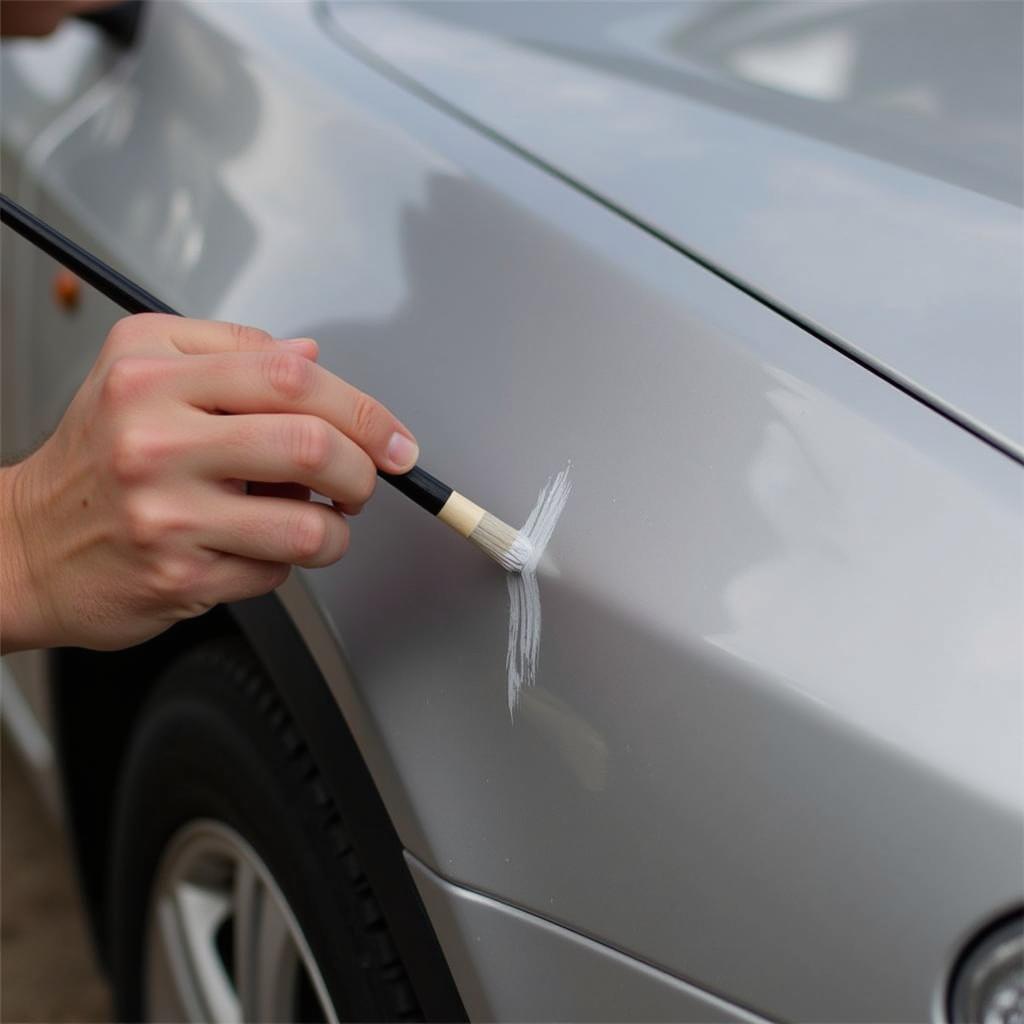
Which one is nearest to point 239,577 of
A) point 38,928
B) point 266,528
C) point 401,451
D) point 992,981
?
point 266,528

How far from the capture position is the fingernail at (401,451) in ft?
3.06

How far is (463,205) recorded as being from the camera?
3.71 ft

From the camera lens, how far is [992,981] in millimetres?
719

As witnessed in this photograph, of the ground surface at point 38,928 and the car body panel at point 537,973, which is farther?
the ground surface at point 38,928

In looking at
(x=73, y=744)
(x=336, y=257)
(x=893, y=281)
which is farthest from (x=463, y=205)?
(x=73, y=744)

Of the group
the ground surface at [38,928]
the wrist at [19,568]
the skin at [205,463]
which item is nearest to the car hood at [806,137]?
the skin at [205,463]

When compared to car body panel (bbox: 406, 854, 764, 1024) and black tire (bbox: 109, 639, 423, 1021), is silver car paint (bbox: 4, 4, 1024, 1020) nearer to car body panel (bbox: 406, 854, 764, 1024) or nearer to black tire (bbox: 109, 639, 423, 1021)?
car body panel (bbox: 406, 854, 764, 1024)

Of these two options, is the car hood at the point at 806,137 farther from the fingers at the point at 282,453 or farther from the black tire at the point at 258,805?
the black tire at the point at 258,805

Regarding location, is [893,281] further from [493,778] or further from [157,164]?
[157,164]

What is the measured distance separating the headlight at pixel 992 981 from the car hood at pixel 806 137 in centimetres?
31

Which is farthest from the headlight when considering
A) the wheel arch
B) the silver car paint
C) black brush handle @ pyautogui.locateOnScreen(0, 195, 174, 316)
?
black brush handle @ pyautogui.locateOnScreen(0, 195, 174, 316)

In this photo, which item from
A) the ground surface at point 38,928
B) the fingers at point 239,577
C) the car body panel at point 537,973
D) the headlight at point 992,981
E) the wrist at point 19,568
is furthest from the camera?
the ground surface at point 38,928

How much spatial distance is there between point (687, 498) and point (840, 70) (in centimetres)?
70

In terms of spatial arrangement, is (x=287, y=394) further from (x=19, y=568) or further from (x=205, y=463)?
(x=19, y=568)
